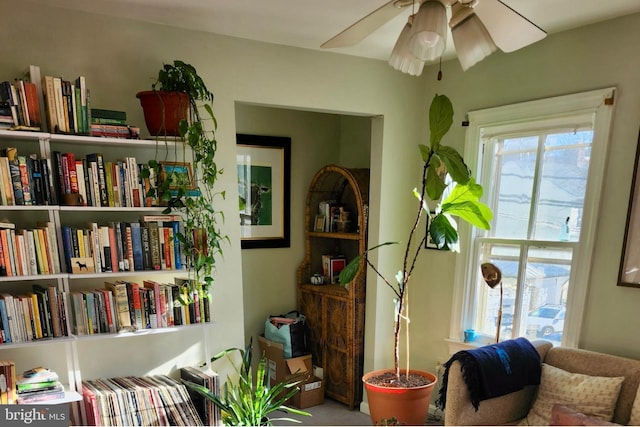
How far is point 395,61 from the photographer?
5.26 ft

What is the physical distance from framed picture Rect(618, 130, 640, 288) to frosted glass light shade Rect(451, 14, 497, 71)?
1272 millimetres

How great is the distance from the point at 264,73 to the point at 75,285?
5.31 feet

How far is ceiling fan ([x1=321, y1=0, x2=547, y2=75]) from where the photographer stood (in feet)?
4.49

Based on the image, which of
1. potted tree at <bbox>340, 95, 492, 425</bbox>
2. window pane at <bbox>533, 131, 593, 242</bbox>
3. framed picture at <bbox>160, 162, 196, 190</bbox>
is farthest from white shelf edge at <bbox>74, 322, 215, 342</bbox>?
window pane at <bbox>533, 131, 593, 242</bbox>

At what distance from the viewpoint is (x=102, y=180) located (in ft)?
6.98

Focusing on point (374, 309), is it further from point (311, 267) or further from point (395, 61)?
point (395, 61)

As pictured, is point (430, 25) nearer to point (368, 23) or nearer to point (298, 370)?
point (368, 23)

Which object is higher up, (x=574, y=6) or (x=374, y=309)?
(x=574, y=6)

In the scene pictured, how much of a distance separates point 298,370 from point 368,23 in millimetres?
2608

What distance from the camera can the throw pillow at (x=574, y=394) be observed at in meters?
2.05

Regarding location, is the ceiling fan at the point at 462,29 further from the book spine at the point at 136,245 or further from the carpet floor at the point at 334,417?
the carpet floor at the point at 334,417

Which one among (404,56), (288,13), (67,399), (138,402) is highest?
(288,13)

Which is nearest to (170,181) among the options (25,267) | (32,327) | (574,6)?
(25,267)

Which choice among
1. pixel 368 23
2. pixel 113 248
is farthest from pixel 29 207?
pixel 368 23
